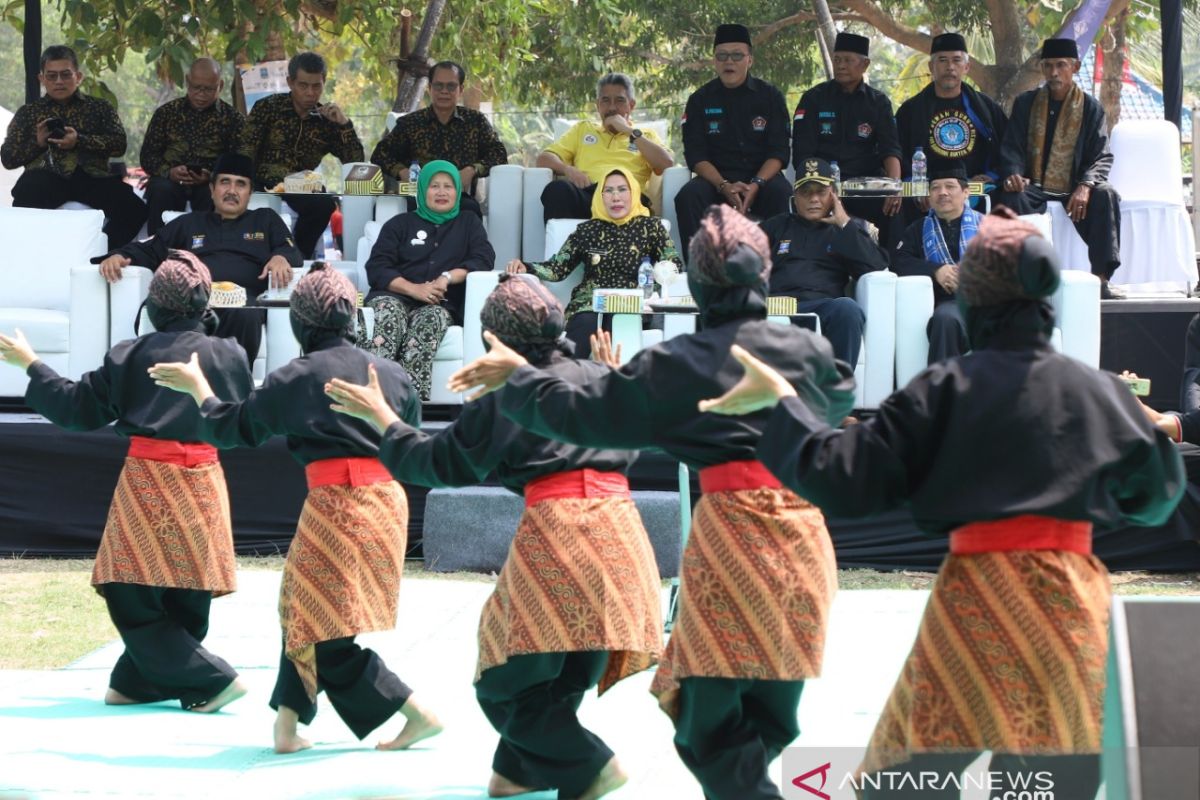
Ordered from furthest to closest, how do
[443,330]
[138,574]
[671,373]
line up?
[443,330] < [138,574] < [671,373]

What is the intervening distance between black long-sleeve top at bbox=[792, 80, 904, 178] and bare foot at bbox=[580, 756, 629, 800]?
554 cm

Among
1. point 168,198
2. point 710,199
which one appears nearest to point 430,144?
point 168,198

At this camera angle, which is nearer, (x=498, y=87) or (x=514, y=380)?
(x=514, y=380)

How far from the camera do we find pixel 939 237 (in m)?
8.79

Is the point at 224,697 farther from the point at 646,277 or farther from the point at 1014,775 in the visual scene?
the point at 646,277

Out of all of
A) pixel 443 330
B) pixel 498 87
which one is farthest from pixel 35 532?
pixel 498 87

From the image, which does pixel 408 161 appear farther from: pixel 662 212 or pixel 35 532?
pixel 35 532

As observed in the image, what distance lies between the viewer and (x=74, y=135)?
980 cm

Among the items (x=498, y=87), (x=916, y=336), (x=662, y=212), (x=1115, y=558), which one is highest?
(x=498, y=87)

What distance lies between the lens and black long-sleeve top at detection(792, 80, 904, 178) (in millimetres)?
9461

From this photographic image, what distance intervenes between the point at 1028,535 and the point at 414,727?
2.31m

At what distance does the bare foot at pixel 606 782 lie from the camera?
4441mm

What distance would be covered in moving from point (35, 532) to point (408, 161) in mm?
3034

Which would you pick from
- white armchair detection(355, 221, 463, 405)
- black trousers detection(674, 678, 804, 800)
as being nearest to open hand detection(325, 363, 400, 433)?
black trousers detection(674, 678, 804, 800)
